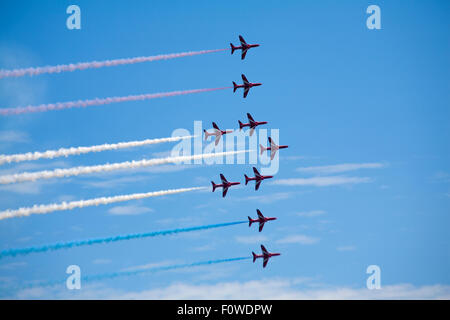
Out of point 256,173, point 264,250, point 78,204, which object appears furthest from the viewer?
point 264,250

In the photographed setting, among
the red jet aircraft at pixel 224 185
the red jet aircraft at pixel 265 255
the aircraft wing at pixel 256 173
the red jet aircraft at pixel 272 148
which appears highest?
the red jet aircraft at pixel 272 148

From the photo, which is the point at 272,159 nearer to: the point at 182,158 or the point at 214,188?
the point at 214,188

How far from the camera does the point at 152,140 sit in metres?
129

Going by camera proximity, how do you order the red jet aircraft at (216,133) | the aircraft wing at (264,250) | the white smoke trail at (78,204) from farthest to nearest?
1. the aircraft wing at (264,250)
2. the red jet aircraft at (216,133)
3. the white smoke trail at (78,204)

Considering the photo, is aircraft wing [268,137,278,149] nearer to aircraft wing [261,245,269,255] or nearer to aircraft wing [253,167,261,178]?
aircraft wing [253,167,261,178]

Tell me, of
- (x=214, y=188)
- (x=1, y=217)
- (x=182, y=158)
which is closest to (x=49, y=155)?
(x=1, y=217)

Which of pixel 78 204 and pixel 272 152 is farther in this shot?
pixel 272 152

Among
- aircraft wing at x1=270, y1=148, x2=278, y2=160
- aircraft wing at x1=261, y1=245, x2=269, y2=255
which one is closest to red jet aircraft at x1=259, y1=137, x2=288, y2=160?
aircraft wing at x1=270, y1=148, x2=278, y2=160

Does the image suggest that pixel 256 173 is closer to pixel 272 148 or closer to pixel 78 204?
pixel 272 148

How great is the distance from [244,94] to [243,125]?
578cm

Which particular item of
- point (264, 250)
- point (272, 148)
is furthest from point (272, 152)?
point (264, 250)

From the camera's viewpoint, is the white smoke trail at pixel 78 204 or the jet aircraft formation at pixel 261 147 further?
the jet aircraft formation at pixel 261 147

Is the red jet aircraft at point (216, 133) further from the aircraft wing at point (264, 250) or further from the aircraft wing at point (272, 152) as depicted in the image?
the aircraft wing at point (264, 250)

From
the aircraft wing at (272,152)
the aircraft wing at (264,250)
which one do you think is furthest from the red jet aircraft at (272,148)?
the aircraft wing at (264,250)
